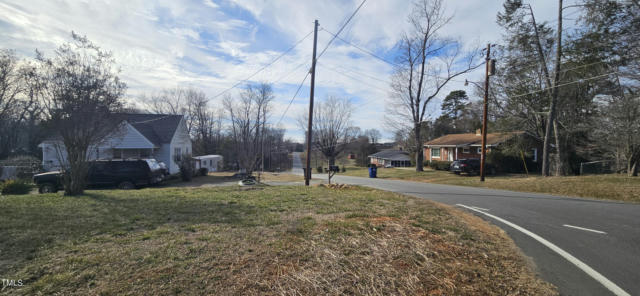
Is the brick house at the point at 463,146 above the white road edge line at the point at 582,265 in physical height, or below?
above

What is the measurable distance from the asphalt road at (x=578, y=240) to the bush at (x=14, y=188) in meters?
17.4

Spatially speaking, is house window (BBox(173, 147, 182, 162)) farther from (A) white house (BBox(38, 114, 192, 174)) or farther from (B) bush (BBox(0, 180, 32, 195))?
(B) bush (BBox(0, 180, 32, 195))

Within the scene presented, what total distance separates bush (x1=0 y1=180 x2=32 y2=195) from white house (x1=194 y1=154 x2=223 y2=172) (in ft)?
75.0

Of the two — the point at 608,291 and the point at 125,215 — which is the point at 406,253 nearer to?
the point at 608,291

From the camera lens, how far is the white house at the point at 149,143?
904 inches

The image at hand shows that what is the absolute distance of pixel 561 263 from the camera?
13.0ft

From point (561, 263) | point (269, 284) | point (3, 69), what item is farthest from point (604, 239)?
point (3, 69)

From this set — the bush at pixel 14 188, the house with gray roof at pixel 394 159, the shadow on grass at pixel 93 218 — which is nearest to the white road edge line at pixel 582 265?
the shadow on grass at pixel 93 218

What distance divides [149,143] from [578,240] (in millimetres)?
26749

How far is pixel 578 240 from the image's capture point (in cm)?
501

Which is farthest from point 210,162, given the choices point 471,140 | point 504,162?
point 504,162

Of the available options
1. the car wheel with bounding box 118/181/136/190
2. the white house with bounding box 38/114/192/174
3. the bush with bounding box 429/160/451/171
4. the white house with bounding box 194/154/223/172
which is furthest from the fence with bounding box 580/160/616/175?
the white house with bounding box 194/154/223/172

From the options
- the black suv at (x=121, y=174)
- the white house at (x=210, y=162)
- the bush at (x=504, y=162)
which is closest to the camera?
the black suv at (x=121, y=174)

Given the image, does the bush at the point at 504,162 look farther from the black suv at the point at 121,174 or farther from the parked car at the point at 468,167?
the black suv at the point at 121,174
